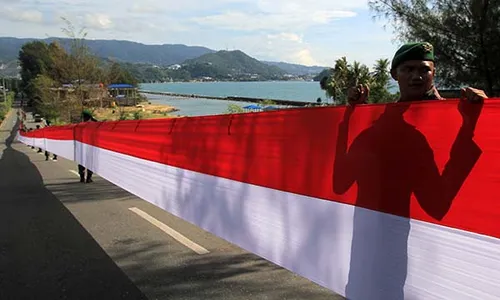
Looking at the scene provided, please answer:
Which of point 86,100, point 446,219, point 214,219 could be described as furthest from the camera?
point 86,100

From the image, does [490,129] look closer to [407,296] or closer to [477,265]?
[477,265]

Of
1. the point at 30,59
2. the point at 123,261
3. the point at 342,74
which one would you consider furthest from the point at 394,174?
the point at 30,59

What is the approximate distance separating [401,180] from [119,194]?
8.57 meters

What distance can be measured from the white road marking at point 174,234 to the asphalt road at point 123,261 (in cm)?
1

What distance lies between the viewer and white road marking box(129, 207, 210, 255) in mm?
5984

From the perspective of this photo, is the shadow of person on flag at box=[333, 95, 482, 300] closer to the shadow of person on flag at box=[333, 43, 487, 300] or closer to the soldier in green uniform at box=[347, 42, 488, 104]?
the shadow of person on flag at box=[333, 43, 487, 300]

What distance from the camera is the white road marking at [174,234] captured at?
5.98 metres

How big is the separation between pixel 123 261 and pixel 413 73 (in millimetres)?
3924

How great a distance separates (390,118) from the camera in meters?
2.89

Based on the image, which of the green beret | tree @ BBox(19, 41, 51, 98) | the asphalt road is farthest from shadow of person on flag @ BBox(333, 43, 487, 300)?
tree @ BBox(19, 41, 51, 98)

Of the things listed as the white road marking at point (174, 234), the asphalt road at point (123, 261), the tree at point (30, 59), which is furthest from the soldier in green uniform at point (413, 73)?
the tree at point (30, 59)

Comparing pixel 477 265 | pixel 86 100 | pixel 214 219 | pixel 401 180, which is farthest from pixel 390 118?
pixel 86 100

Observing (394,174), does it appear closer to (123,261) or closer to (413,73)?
(413,73)

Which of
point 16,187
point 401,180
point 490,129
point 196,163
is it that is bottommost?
point 16,187
